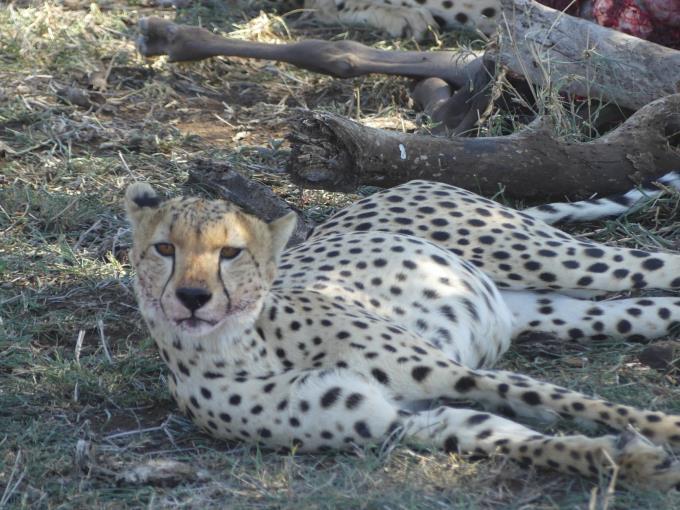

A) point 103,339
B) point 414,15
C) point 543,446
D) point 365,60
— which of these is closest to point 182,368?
point 103,339

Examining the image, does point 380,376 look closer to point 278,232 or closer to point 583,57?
point 278,232

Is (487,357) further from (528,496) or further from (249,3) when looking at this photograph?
(249,3)

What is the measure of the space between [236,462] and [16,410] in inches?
35.5

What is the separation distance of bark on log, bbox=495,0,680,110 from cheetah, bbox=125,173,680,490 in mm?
1541

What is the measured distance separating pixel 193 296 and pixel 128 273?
173 centimetres

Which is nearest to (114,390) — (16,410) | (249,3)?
(16,410)

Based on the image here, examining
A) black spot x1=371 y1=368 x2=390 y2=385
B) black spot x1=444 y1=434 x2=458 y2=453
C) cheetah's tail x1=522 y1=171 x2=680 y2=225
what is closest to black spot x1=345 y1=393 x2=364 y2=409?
black spot x1=371 y1=368 x2=390 y2=385

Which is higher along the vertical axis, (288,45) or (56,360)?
(288,45)

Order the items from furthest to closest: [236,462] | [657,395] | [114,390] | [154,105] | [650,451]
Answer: [154,105] → [114,390] → [657,395] → [236,462] → [650,451]

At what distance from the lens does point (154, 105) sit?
671cm

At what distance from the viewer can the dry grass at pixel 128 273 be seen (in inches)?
130

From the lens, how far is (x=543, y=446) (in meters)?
3.29

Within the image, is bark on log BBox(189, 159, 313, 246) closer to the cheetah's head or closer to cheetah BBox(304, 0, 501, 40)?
the cheetah's head

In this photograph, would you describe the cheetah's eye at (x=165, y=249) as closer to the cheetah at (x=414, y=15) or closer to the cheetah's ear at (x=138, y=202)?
the cheetah's ear at (x=138, y=202)
